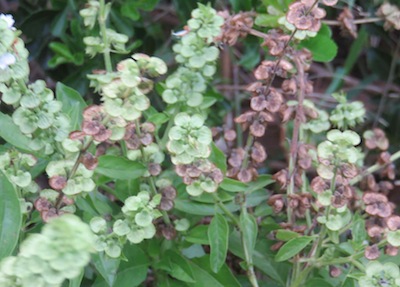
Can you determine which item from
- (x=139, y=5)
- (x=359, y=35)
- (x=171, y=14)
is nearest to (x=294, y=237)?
(x=139, y=5)

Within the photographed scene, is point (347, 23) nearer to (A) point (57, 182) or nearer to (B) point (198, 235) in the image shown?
(B) point (198, 235)

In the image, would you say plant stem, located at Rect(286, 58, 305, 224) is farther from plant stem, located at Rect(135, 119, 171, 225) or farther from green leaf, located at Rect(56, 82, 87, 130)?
green leaf, located at Rect(56, 82, 87, 130)

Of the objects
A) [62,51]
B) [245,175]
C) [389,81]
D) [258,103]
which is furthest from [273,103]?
[389,81]

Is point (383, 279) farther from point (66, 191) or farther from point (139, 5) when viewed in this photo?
point (139, 5)

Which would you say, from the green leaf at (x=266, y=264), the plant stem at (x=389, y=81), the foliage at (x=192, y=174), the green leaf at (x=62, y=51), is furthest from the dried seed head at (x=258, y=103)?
the plant stem at (x=389, y=81)

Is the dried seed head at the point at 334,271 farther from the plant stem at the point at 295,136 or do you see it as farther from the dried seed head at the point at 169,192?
the dried seed head at the point at 169,192

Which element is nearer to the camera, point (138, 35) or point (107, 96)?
point (107, 96)
